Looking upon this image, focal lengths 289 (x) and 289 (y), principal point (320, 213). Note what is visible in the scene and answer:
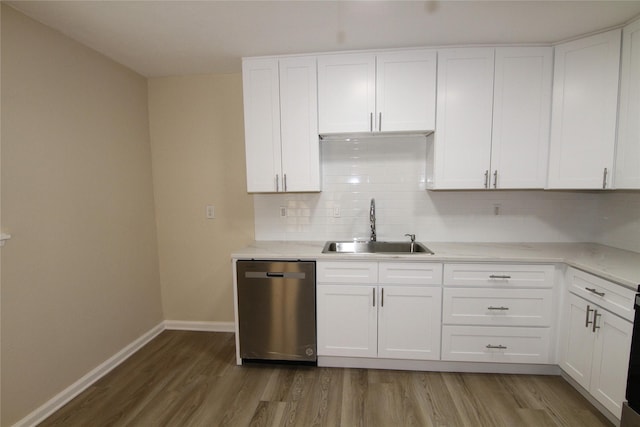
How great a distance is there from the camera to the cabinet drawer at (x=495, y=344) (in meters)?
2.18

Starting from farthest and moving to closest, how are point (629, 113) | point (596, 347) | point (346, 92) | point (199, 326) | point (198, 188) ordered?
point (199, 326), point (198, 188), point (346, 92), point (629, 113), point (596, 347)

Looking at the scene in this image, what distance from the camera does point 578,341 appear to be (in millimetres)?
1982

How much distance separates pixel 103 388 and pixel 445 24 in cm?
360

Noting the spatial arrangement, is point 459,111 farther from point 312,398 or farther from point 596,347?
point 312,398

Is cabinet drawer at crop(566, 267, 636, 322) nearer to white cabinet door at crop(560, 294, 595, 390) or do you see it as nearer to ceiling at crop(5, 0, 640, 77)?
white cabinet door at crop(560, 294, 595, 390)

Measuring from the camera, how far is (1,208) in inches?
65.9

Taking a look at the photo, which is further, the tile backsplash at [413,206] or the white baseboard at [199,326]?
the white baseboard at [199,326]

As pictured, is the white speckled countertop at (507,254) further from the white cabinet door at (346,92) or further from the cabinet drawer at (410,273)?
the white cabinet door at (346,92)

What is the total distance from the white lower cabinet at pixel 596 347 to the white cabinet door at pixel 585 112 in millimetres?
749

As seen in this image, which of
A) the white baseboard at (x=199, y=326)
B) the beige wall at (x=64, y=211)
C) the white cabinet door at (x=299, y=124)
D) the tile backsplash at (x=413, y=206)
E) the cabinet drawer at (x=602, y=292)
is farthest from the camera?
the white baseboard at (x=199, y=326)

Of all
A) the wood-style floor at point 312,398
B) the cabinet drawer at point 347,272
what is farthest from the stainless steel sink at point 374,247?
the wood-style floor at point 312,398

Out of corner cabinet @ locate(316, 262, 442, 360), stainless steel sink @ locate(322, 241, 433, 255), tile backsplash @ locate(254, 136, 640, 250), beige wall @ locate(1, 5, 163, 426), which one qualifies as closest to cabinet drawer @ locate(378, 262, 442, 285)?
corner cabinet @ locate(316, 262, 442, 360)

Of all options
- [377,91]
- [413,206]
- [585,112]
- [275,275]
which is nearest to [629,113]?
A: [585,112]

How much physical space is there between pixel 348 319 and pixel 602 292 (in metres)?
1.65
